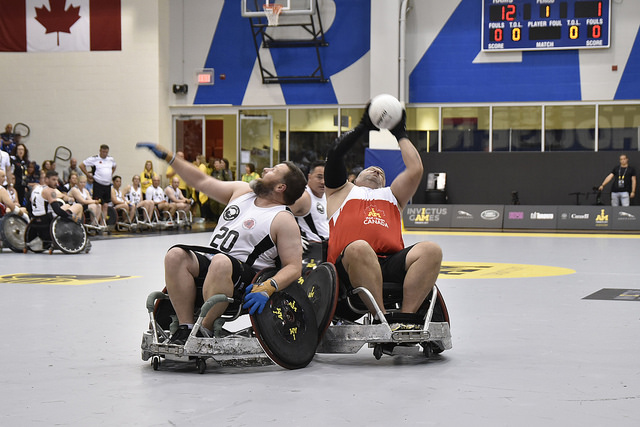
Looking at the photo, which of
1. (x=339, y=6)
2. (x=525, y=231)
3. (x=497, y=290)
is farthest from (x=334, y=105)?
(x=497, y=290)

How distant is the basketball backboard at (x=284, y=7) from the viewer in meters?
24.0

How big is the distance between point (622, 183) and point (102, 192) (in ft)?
45.6

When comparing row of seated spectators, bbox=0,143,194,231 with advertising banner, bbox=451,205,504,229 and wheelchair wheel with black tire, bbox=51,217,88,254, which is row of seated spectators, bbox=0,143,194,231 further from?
advertising banner, bbox=451,205,504,229

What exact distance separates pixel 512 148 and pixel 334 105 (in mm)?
5581

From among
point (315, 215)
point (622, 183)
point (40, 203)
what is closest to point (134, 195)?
point (40, 203)

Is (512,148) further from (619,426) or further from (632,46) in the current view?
(619,426)

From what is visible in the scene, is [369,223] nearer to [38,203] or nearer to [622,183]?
[38,203]

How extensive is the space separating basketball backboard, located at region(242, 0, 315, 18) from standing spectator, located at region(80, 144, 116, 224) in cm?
607

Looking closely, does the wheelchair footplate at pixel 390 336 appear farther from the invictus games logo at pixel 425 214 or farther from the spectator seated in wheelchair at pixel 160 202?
the invictus games logo at pixel 425 214

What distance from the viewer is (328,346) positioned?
5086 millimetres

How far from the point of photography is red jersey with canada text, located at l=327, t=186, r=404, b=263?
5.36m

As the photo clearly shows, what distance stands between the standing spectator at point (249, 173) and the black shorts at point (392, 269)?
17920mm

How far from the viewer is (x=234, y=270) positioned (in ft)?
15.5

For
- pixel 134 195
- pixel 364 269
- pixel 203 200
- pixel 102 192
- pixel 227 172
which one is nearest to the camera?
pixel 364 269
